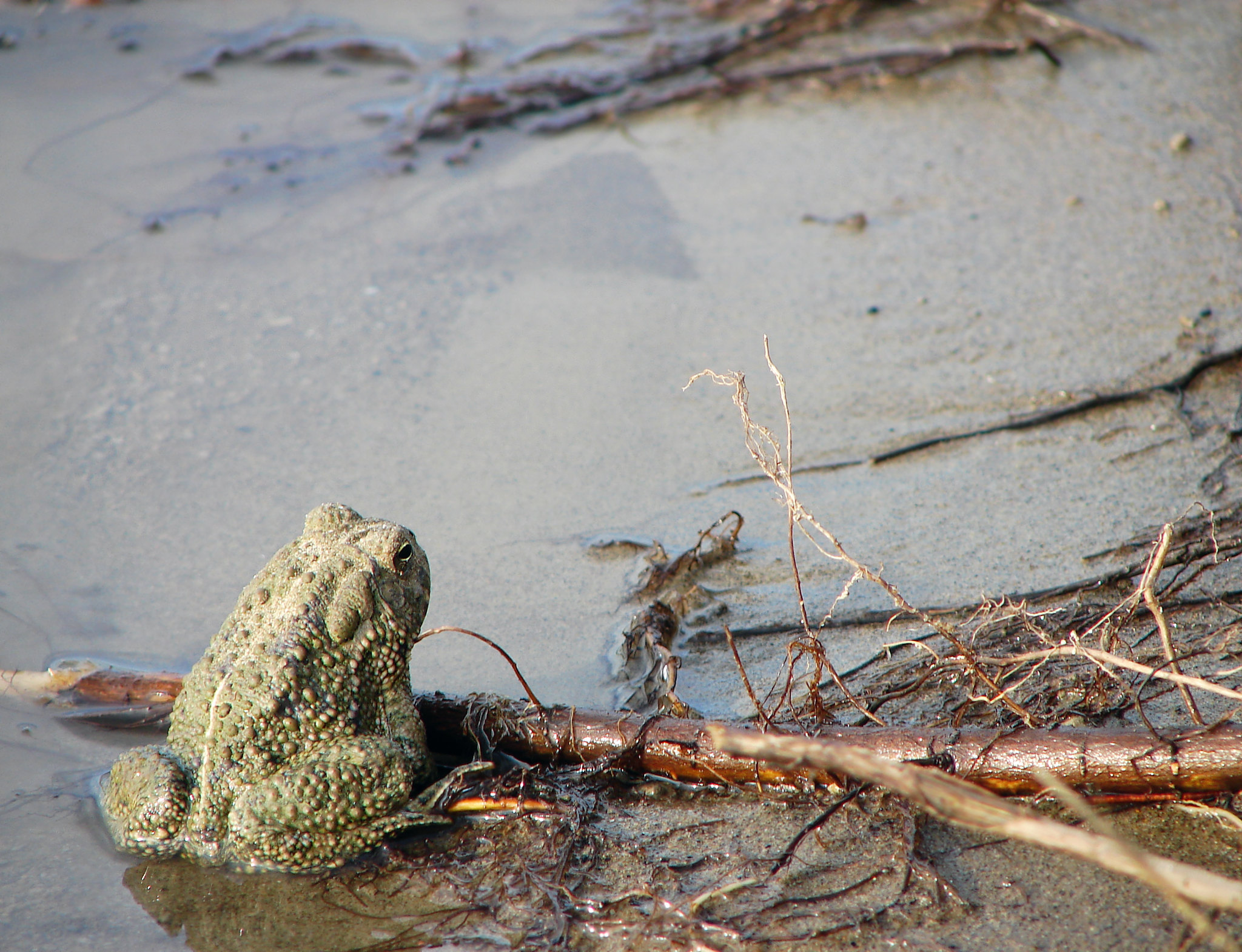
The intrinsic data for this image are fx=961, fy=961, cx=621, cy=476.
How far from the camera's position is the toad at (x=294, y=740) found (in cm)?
245

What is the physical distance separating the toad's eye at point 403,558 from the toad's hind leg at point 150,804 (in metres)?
0.76

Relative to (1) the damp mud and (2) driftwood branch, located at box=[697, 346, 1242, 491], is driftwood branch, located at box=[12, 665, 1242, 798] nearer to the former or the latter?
(1) the damp mud

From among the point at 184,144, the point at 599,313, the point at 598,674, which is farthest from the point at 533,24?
the point at 598,674

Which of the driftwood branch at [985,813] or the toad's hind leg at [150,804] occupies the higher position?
the driftwood branch at [985,813]

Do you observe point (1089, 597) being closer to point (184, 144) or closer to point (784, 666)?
point (784, 666)

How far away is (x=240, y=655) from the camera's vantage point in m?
2.52

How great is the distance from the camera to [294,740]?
2.49 meters

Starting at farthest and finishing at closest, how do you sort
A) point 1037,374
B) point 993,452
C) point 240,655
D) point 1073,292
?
point 1073,292, point 1037,374, point 993,452, point 240,655

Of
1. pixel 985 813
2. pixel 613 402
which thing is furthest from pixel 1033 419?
pixel 985 813

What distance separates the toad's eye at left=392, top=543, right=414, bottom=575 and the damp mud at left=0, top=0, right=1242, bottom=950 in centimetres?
59

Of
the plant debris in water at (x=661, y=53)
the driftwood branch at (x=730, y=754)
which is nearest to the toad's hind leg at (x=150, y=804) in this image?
the driftwood branch at (x=730, y=754)

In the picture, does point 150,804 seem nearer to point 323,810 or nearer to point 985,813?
point 323,810

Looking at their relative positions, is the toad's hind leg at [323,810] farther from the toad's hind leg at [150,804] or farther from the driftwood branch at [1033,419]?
the driftwood branch at [1033,419]

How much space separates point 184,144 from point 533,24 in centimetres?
328
